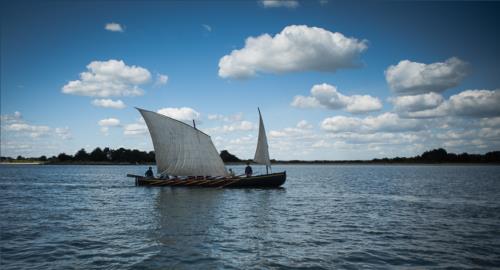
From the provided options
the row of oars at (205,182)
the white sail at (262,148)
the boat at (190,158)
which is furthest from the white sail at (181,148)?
the white sail at (262,148)

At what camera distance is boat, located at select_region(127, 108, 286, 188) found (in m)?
49.6

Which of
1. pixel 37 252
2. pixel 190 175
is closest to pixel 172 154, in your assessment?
pixel 190 175

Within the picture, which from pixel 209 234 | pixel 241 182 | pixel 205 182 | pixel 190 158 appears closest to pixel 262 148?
pixel 241 182

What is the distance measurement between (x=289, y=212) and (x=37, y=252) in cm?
1827

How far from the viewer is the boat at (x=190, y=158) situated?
49.6 meters

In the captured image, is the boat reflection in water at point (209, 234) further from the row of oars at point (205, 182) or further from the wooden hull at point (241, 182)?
the row of oars at point (205, 182)

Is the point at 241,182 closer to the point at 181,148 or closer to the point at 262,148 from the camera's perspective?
the point at 262,148

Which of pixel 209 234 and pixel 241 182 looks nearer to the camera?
pixel 209 234

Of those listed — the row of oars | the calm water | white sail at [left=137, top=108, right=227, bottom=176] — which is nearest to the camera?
the calm water

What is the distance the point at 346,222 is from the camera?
83.4ft

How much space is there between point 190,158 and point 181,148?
6.06 feet

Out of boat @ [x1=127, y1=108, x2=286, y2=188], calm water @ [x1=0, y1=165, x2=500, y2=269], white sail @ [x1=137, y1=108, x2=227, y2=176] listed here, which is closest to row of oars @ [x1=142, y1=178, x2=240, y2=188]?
boat @ [x1=127, y1=108, x2=286, y2=188]

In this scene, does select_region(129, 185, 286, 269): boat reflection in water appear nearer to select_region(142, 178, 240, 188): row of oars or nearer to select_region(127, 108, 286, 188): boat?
select_region(127, 108, 286, 188): boat

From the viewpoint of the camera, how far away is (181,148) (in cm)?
5031
